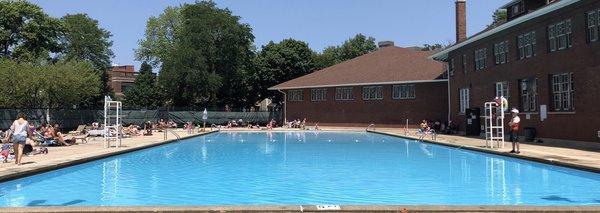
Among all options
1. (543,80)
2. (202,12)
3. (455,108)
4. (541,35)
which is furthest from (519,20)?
(202,12)

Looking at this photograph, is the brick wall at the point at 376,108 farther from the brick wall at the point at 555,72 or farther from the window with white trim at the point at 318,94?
the brick wall at the point at 555,72

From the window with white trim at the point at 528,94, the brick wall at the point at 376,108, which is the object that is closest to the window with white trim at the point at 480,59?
the window with white trim at the point at 528,94

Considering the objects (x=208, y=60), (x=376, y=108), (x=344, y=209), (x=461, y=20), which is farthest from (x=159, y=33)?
(x=344, y=209)

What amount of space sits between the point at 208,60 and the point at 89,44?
21683 millimetres

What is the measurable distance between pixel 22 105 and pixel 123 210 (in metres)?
38.5

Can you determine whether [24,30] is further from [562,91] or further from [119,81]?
[562,91]

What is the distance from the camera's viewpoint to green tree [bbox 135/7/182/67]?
7656 centimetres

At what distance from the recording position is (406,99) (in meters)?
46.0

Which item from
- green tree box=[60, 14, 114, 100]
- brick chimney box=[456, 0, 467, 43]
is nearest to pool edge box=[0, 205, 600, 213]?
brick chimney box=[456, 0, 467, 43]

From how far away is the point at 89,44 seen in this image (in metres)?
72.8

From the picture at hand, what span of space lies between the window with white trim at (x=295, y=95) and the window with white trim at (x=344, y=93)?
5074 mm

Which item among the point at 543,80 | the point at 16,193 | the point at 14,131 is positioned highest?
the point at 543,80

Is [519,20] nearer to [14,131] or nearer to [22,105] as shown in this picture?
[14,131]

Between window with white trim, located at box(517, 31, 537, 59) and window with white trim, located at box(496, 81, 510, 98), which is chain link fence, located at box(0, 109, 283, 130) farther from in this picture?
window with white trim, located at box(517, 31, 537, 59)
